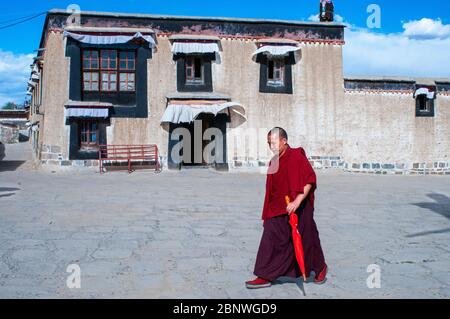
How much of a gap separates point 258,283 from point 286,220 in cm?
67

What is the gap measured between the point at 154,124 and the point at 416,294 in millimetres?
13740

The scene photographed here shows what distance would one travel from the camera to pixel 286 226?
4.55 meters

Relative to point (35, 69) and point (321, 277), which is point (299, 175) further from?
point (35, 69)

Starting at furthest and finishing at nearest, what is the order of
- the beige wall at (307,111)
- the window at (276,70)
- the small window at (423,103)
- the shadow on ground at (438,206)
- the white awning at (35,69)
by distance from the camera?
the white awning at (35,69)
the small window at (423,103)
the window at (276,70)
the beige wall at (307,111)
the shadow on ground at (438,206)

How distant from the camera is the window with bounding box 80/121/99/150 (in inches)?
660

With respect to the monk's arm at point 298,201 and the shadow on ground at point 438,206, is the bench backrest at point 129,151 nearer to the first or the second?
the shadow on ground at point 438,206

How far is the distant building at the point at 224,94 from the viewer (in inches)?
650

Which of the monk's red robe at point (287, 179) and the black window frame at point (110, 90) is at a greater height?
the black window frame at point (110, 90)

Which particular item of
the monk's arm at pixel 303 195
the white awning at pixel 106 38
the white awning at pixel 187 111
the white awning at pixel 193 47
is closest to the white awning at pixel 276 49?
the white awning at pixel 193 47

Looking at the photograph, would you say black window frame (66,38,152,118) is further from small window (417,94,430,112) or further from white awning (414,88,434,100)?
small window (417,94,430,112)

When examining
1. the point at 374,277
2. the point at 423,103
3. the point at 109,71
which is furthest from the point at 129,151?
the point at 374,277

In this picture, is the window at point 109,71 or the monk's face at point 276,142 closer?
the monk's face at point 276,142

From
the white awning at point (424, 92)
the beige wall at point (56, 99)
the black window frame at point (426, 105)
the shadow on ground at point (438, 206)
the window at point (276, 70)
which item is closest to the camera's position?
the shadow on ground at point (438, 206)

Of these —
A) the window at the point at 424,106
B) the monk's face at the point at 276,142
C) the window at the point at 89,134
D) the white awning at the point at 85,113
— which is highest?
the window at the point at 424,106
